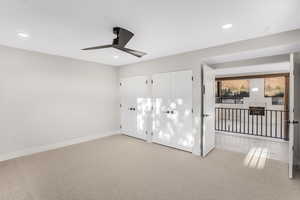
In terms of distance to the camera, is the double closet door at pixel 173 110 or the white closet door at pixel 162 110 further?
the white closet door at pixel 162 110

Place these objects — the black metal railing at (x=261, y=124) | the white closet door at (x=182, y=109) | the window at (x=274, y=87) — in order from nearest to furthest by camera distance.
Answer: the white closet door at (x=182, y=109) → the black metal railing at (x=261, y=124) → the window at (x=274, y=87)

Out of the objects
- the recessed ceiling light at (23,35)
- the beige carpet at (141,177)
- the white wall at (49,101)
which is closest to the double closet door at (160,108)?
the beige carpet at (141,177)

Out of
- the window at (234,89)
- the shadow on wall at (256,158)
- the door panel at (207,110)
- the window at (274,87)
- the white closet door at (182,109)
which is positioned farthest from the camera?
the window at (234,89)

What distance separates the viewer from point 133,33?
2547mm

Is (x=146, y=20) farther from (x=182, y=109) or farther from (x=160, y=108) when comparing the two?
(x=160, y=108)

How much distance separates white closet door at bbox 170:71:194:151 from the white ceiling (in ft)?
3.08

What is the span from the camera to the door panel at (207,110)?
11.1 ft

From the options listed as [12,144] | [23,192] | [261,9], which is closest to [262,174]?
[261,9]

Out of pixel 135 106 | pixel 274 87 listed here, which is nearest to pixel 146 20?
pixel 135 106

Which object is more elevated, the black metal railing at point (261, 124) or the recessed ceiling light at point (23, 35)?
the recessed ceiling light at point (23, 35)

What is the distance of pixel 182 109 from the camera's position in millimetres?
3732

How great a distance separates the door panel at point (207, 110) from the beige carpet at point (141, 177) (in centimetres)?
29

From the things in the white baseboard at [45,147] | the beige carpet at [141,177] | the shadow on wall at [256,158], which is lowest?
the shadow on wall at [256,158]

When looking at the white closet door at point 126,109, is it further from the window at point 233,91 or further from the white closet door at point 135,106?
the window at point 233,91
